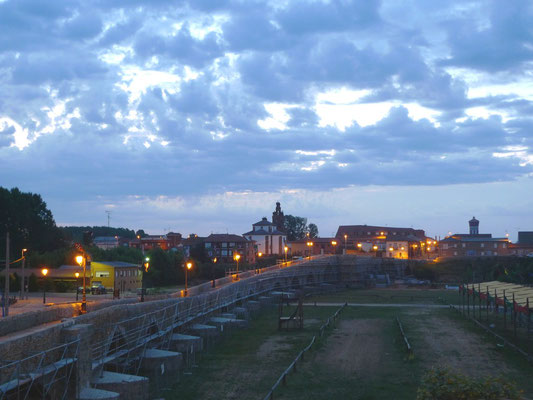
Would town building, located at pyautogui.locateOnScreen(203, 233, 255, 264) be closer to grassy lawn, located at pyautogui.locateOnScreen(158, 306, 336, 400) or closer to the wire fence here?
the wire fence

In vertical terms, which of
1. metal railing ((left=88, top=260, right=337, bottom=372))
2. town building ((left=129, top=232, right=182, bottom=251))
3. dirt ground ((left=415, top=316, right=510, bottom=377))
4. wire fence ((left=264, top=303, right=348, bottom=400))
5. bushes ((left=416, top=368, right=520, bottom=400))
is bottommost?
dirt ground ((left=415, top=316, right=510, bottom=377))

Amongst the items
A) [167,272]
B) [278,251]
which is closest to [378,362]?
[167,272]

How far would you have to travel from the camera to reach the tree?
341 ft

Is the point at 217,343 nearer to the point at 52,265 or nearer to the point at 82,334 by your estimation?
the point at 82,334

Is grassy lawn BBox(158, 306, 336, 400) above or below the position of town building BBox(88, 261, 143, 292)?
below

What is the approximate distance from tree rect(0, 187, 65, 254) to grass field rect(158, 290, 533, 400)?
64827 millimetres

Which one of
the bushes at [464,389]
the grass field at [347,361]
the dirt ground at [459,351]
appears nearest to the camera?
the bushes at [464,389]

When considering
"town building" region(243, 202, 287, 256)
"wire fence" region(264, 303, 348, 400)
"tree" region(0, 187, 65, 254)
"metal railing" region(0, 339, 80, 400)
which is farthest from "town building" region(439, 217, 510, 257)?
"metal railing" region(0, 339, 80, 400)

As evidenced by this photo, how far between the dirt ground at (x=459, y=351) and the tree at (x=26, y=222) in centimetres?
7368

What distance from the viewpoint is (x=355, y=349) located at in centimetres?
4012

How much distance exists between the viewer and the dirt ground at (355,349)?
34219 mm

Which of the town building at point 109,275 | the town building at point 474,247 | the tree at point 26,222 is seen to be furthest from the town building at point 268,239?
the town building at point 109,275

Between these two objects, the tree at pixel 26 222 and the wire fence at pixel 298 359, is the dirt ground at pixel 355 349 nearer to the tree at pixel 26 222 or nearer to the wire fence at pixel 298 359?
the wire fence at pixel 298 359

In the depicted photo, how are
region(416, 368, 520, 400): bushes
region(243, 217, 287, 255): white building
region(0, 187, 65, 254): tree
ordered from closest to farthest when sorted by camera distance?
region(416, 368, 520, 400): bushes < region(0, 187, 65, 254): tree < region(243, 217, 287, 255): white building
